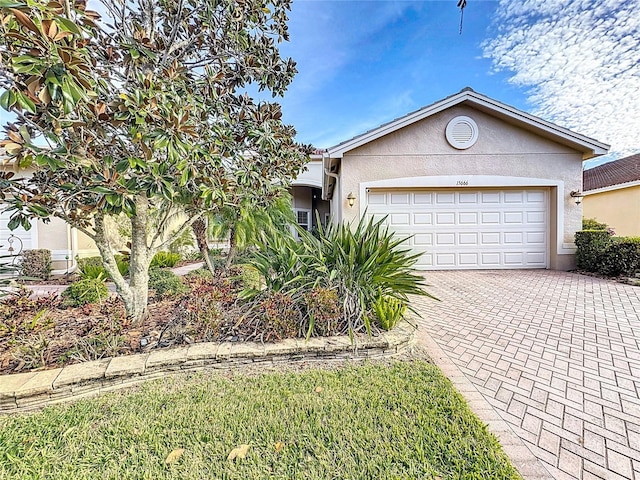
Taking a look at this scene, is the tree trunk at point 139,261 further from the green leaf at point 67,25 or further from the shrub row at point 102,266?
the green leaf at point 67,25

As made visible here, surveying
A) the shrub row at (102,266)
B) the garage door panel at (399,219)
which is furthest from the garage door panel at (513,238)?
the shrub row at (102,266)

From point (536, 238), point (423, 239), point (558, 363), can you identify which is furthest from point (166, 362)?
point (536, 238)

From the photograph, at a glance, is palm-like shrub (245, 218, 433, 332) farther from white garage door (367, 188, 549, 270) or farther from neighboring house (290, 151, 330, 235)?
neighboring house (290, 151, 330, 235)

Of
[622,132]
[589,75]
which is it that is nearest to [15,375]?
[589,75]

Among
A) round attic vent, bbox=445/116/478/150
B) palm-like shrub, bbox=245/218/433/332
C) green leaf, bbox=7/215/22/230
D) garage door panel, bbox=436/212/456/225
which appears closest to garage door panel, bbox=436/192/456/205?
garage door panel, bbox=436/212/456/225

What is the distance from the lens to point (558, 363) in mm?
3279

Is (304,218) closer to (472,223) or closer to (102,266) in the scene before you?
(472,223)

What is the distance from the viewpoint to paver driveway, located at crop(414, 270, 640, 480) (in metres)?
2.08

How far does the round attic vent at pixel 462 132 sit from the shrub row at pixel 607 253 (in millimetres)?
4558

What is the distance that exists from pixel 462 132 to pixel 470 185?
1.74 meters

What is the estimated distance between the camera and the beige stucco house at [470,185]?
355 inches

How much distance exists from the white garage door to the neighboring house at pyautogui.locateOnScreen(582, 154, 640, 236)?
28.3 ft

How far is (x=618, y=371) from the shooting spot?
3107 mm

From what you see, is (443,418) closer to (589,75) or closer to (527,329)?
(527,329)
